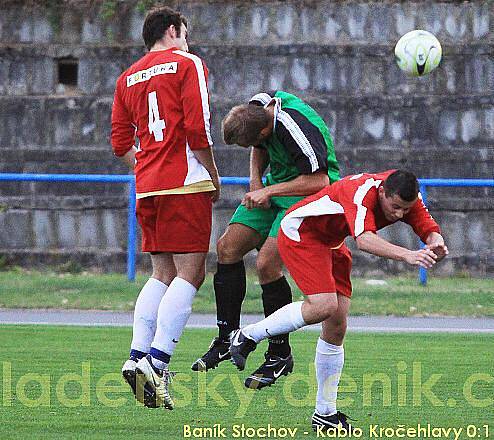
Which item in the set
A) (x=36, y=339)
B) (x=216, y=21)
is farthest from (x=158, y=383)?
(x=216, y=21)

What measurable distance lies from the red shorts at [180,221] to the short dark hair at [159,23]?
3.48 feet

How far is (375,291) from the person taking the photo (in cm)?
1465

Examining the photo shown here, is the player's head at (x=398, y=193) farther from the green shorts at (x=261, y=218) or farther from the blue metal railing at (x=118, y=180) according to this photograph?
the blue metal railing at (x=118, y=180)

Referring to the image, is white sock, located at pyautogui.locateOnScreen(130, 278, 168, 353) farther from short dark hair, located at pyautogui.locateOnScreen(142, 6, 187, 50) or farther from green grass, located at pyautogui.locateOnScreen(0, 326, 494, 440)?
short dark hair, located at pyautogui.locateOnScreen(142, 6, 187, 50)

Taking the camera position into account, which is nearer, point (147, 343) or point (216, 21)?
point (147, 343)

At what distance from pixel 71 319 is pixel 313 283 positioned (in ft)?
21.1

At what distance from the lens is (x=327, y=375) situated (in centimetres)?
709

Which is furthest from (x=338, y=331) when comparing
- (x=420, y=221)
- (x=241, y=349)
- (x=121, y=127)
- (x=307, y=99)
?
(x=307, y=99)

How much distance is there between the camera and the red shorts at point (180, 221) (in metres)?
7.68

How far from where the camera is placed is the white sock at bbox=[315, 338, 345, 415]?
22.8 feet

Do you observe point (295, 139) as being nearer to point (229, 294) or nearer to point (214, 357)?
point (229, 294)

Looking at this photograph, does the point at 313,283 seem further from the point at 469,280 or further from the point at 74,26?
the point at 74,26

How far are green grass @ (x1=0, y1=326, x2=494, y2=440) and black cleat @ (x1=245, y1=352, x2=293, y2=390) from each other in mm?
160

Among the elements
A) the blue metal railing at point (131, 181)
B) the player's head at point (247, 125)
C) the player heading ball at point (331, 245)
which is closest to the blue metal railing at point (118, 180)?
the blue metal railing at point (131, 181)
